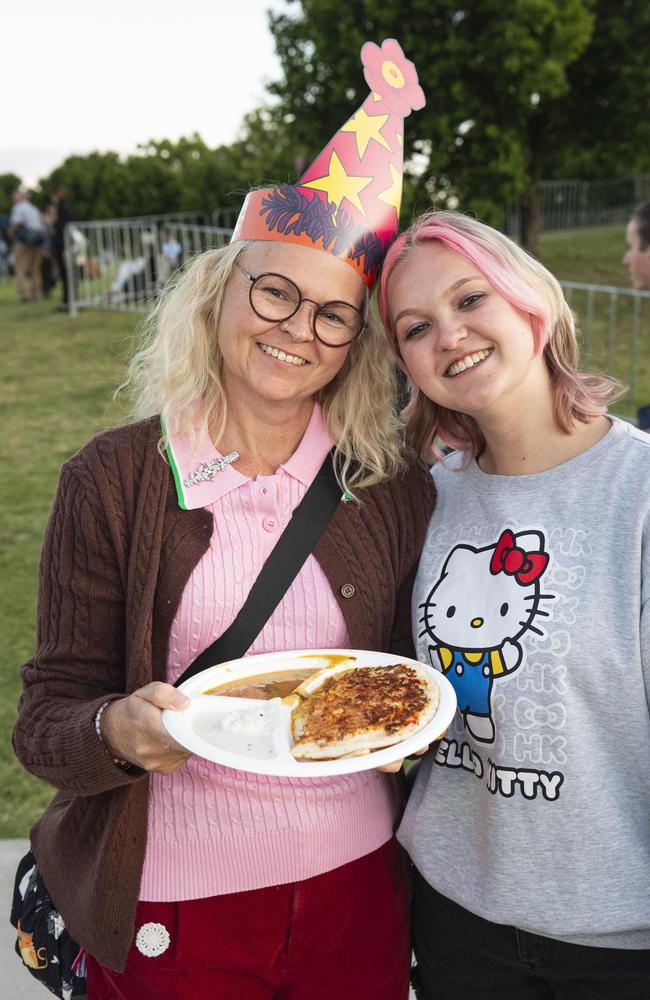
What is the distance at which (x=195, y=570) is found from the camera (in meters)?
2.10

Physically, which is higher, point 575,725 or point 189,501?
point 189,501

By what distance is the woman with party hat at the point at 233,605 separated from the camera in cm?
204

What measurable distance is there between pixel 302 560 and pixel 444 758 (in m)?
0.61

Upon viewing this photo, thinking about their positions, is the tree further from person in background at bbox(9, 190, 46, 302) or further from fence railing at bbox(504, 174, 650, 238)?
fence railing at bbox(504, 174, 650, 238)

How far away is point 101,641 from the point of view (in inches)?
82.4

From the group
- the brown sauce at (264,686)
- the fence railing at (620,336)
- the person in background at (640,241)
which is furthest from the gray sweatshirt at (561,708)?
the fence railing at (620,336)

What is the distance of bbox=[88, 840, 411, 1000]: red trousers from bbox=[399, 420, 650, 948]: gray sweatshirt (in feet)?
0.81

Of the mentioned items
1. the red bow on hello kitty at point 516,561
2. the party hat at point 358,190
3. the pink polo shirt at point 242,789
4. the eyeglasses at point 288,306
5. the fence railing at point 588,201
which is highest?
the fence railing at point 588,201

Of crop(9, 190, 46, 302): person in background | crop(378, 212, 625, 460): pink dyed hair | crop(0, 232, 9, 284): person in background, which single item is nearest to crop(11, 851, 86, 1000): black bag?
crop(378, 212, 625, 460): pink dyed hair

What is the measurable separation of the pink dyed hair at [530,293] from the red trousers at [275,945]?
1258mm

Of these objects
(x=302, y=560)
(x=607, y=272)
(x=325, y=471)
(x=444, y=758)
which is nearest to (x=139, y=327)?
(x=325, y=471)

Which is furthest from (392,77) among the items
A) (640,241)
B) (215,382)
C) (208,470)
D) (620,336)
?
(620,336)

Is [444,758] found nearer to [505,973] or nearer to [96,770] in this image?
[505,973]

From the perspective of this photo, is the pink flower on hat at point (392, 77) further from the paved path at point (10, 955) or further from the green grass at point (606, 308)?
the paved path at point (10, 955)
